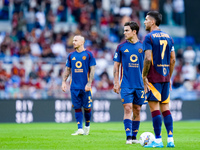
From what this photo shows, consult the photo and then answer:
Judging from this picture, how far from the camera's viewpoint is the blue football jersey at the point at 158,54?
28.2ft

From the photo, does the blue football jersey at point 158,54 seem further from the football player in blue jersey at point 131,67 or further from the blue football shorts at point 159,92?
the football player in blue jersey at point 131,67

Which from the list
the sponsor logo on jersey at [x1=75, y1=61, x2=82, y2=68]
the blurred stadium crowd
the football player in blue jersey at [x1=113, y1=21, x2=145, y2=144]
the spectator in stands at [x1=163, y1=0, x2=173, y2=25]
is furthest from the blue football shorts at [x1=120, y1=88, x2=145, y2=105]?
the spectator in stands at [x1=163, y1=0, x2=173, y2=25]

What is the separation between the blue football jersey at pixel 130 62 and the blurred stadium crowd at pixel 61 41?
9.31m

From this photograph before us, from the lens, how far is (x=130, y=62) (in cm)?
976

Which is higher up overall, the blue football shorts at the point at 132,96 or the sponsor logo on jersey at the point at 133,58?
the sponsor logo on jersey at the point at 133,58

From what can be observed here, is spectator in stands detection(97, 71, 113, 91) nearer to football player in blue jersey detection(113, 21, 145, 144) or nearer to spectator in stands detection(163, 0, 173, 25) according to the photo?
spectator in stands detection(163, 0, 173, 25)

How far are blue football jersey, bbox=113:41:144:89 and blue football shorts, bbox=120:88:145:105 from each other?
82 mm

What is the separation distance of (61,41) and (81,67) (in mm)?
10668

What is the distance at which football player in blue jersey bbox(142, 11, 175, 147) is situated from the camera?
8586 mm

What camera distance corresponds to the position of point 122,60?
977cm

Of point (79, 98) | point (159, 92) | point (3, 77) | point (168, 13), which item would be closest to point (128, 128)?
point (159, 92)

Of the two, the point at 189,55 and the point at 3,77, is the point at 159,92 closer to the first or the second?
the point at 3,77

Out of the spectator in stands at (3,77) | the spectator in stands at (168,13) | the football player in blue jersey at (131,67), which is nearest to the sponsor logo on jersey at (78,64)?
the football player in blue jersey at (131,67)

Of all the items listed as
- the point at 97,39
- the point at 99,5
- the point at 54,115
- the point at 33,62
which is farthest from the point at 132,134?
the point at 99,5
